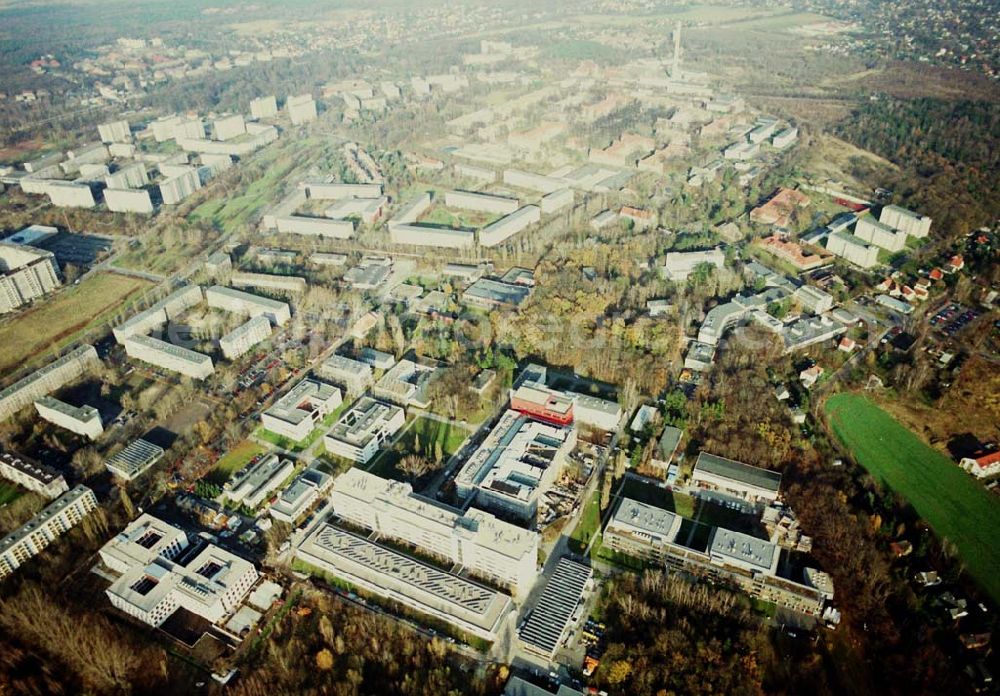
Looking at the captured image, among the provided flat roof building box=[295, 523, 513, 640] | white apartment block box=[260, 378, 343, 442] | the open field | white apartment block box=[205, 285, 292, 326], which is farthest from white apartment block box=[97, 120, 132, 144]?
flat roof building box=[295, 523, 513, 640]

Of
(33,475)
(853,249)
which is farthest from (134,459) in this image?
(853,249)

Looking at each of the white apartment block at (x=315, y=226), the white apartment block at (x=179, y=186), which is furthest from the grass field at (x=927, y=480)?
the white apartment block at (x=179, y=186)

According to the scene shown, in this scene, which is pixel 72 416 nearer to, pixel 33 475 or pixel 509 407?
pixel 33 475

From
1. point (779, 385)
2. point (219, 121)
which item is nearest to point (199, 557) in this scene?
point (779, 385)

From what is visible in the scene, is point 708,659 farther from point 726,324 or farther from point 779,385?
point 726,324

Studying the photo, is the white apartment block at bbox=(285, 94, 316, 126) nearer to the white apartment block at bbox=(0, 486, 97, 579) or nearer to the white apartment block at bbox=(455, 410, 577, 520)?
the white apartment block at bbox=(0, 486, 97, 579)
